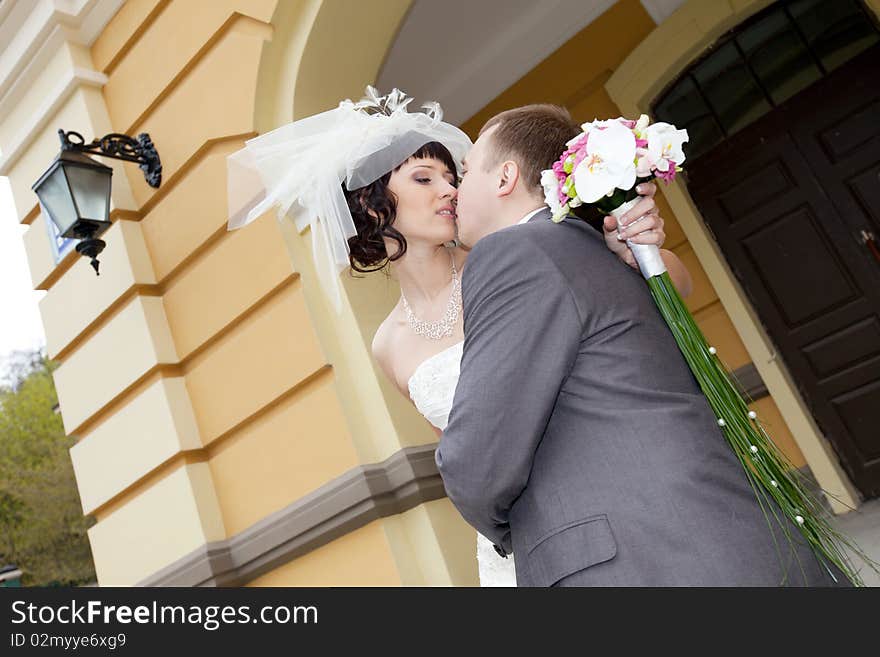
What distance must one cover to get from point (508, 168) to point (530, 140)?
101 mm

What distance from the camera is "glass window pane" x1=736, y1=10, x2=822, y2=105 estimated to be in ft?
19.1

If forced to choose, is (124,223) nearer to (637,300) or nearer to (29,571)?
(637,300)

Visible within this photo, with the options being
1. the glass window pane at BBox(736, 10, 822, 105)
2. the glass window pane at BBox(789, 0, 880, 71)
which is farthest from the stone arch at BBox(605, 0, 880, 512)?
the glass window pane at BBox(789, 0, 880, 71)

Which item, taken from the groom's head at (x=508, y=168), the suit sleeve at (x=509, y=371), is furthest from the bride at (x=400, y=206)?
the suit sleeve at (x=509, y=371)

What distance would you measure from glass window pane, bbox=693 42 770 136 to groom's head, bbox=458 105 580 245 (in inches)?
173

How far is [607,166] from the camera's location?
6.18 ft

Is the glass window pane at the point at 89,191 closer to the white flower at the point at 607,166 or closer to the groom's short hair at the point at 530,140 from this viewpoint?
the groom's short hair at the point at 530,140

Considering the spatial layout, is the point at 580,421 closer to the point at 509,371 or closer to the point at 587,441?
the point at 587,441

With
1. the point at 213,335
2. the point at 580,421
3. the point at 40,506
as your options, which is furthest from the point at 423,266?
the point at 40,506

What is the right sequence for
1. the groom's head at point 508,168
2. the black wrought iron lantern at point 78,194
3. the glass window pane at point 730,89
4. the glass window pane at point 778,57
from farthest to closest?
the glass window pane at point 730,89
the glass window pane at point 778,57
the black wrought iron lantern at point 78,194
the groom's head at point 508,168

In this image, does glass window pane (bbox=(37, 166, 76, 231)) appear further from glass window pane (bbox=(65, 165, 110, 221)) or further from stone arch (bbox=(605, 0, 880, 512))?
stone arch (bbox=(605, 0, 880, 512))

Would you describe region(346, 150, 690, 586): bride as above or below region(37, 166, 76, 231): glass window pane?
below

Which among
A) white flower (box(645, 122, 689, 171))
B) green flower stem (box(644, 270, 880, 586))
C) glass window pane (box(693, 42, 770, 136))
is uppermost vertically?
glass window pane (box(693, 42, 770, 136))

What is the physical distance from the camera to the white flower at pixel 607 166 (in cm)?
188
